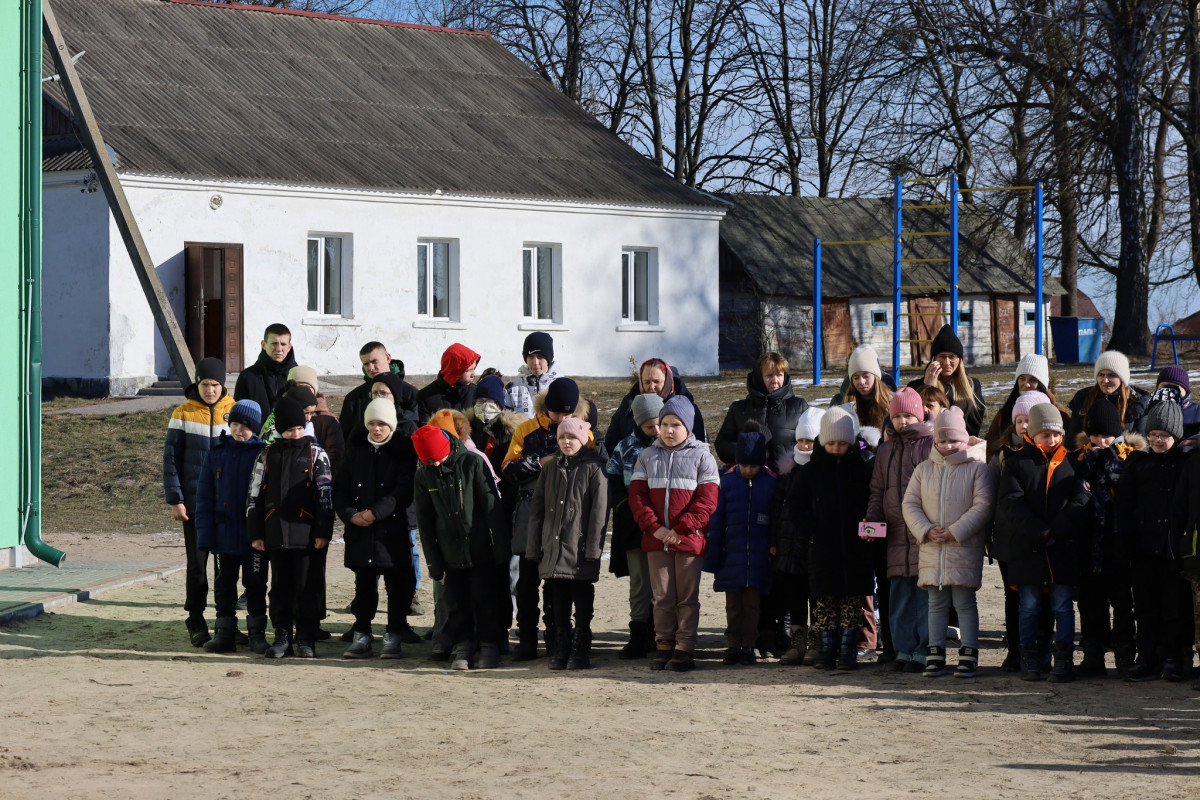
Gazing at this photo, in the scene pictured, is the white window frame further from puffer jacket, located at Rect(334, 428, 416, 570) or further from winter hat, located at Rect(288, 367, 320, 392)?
puffer jacket, located at Rect(334, 428, 416, 570)

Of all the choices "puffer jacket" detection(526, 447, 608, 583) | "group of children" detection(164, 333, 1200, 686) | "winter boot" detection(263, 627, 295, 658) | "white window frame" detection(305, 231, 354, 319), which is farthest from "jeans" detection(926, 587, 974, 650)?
"white window frame" detection(305, 231, 354, 319)

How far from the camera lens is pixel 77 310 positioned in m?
23.7

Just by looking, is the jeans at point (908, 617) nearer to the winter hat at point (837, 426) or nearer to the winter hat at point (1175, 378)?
the winter hat at point (837, 426)

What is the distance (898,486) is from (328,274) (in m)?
19.1

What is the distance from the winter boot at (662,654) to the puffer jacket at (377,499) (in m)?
1.56

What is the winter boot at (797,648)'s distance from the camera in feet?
27.6

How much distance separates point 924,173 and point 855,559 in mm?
24630

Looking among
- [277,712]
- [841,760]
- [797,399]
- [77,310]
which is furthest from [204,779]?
[77,310]

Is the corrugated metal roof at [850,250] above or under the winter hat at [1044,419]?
above

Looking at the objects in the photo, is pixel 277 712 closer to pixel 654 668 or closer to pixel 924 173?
pixel 654 668

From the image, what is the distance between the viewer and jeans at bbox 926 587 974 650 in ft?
25.9

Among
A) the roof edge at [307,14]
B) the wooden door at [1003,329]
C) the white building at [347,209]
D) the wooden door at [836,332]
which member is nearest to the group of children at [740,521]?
the white building at [347,209]

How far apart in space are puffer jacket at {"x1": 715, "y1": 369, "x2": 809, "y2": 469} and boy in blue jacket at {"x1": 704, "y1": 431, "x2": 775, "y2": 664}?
264 millimetres

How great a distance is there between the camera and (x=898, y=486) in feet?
26.7
